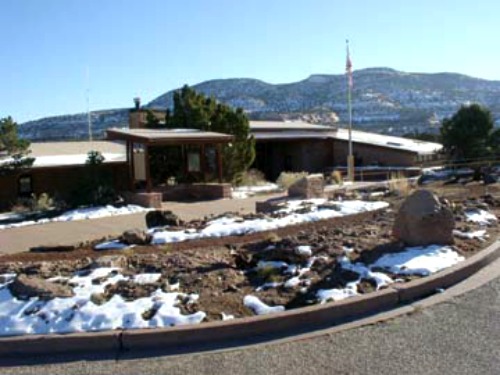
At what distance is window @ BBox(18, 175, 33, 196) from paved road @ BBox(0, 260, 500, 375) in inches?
968

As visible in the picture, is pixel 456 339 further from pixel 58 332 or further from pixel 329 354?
pixel 58 332

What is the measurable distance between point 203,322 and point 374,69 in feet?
446

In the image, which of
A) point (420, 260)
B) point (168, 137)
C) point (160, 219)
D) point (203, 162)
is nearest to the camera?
point (420, 260)

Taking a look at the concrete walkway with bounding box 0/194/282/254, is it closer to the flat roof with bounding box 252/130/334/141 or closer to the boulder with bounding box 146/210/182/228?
the boulder with bounding box 146/210/182/228

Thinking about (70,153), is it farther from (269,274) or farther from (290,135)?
(269,274)

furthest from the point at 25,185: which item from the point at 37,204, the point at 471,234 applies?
the point at 471,234

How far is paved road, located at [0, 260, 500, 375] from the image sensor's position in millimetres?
5242

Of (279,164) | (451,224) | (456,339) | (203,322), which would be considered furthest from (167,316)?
(279,164)

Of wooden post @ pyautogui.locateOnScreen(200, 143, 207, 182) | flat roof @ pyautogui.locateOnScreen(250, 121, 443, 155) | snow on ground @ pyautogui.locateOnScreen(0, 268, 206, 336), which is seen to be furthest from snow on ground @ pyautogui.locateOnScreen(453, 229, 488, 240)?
flat roof @ pyautogui.locateOnScreen(250, 121, 443, 155)

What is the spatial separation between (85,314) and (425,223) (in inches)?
187

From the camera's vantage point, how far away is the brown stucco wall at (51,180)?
92.8ft

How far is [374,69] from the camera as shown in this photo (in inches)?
5404

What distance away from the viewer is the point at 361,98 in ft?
391

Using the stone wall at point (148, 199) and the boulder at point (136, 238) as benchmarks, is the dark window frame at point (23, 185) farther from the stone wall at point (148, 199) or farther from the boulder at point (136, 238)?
the boulder at point (136, 238)
